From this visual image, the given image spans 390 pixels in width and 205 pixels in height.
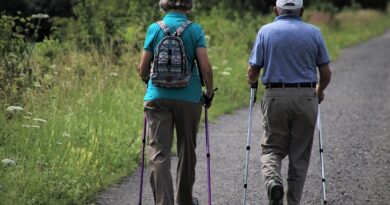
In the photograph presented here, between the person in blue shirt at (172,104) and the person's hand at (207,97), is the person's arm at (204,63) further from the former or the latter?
the person's hand at (207,97)

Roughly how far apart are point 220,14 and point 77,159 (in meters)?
14.2

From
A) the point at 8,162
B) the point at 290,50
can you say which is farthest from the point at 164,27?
the point at 8,162

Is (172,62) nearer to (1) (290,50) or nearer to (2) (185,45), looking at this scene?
(2) (185,45)

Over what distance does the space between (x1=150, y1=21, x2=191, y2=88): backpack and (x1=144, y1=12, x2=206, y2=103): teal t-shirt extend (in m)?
0.04

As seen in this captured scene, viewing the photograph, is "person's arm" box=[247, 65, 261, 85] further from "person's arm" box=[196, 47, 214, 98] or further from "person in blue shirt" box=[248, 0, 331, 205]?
"person's arm" box=[196, 47, 214, 98]

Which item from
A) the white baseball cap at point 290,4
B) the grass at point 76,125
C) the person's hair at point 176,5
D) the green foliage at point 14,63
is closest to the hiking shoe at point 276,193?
the white baseball cap at point 290,4

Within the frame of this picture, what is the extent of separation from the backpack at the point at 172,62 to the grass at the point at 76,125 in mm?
1584

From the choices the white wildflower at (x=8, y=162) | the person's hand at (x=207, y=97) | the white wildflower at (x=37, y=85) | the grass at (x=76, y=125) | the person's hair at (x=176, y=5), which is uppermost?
the person's hair at (x=176, y=5)

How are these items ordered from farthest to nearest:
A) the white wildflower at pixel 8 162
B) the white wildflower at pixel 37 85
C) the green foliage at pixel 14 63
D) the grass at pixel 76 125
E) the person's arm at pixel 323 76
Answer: the green foliage at pixel 14 63, the white wildflower at pixel 37 85, the grass at pixel 76 125, the white wildflower at pixel 8 162, the person's arm at pixel 323 76

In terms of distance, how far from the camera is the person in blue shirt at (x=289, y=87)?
607cm

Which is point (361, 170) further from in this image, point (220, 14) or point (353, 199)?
point (220, 14)

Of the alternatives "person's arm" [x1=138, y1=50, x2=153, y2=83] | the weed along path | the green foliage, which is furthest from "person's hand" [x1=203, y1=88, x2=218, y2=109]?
the green foliage

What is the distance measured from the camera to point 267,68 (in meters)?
6.16

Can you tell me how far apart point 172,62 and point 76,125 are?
3.20 metres
